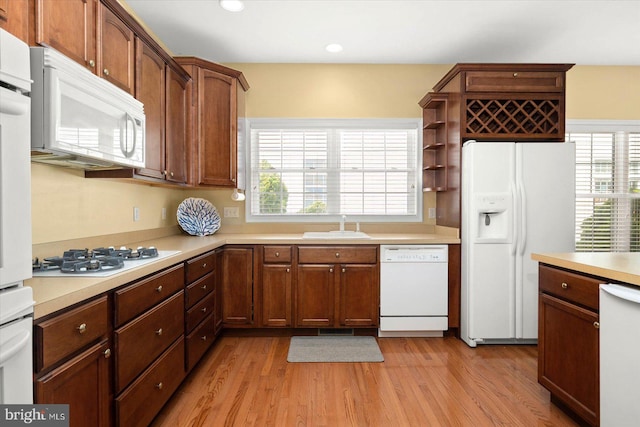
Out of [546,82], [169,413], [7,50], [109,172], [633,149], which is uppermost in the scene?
[546,82]

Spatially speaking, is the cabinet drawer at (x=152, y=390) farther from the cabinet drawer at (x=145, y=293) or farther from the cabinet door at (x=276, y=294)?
the cabinet door at (x=276, y=294)

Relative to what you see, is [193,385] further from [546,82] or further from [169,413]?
[546,82]

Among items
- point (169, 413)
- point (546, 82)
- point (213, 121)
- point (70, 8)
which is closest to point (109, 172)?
point (70, 8)

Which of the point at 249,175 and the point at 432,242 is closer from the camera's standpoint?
the point at 432,242

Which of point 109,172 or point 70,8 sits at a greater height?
point 70,8

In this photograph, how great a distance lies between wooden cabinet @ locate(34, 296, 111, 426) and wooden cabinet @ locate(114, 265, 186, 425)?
0.08 meters

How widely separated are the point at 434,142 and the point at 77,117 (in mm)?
3275

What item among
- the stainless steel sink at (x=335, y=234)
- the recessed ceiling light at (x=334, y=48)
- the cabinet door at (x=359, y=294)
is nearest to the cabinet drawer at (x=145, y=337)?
the cabinet door at (x=359, y=294)

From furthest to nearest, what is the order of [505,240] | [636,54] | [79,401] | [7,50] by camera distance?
[636,54]
[505,240]
[79,401]
[7,50]

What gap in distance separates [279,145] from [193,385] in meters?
2.44

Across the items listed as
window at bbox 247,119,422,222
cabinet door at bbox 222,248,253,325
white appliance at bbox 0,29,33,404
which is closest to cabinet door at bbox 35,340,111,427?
white appliance at bbox 0,29,33,404

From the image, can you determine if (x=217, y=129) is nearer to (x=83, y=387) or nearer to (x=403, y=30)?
(x=403, y=30)

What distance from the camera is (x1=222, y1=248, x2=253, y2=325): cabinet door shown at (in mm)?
3182

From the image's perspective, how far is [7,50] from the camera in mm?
899
